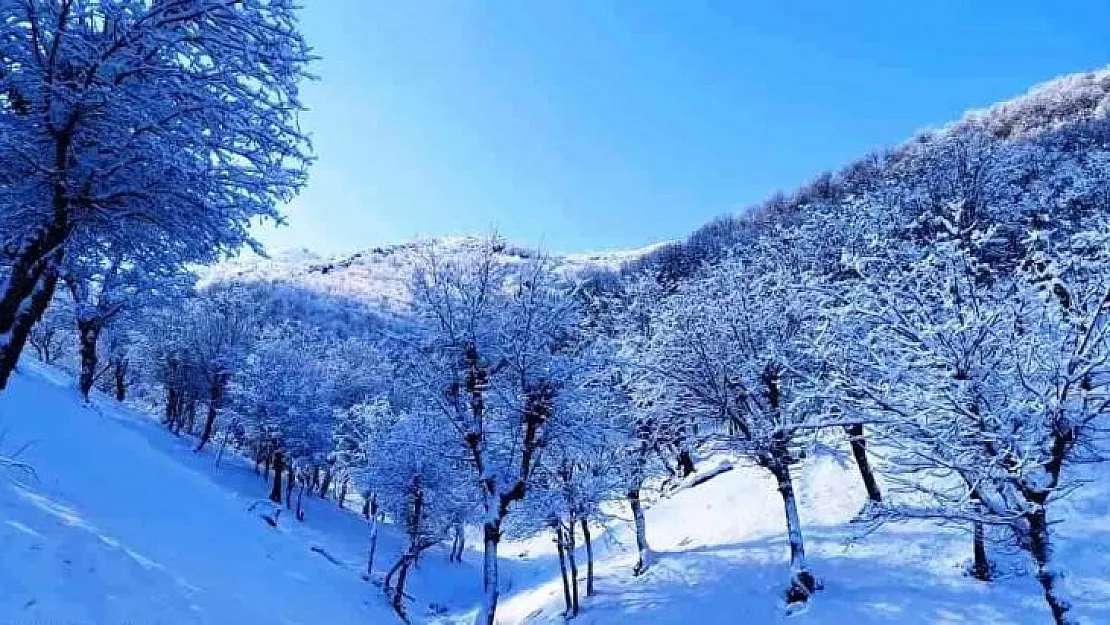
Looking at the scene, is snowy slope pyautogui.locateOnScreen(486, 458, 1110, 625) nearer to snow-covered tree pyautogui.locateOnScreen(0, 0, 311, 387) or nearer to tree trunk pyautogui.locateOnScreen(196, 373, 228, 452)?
snow-covered tree pyautogui.locateOnScreen(0, 0, 311, 387)

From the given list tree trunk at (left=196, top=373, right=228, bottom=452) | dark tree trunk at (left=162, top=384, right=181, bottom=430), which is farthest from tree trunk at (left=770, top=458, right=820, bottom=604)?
Answer: dark tree trunk at (left=162, top=384, right=181, bottom=430)

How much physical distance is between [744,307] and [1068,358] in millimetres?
12166

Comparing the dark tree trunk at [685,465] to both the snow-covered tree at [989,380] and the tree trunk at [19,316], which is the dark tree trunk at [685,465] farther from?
the tree trunk at [19,316]

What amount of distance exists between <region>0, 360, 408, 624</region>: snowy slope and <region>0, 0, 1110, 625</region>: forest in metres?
2.68

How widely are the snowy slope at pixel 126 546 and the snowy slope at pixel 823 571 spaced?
9.39m

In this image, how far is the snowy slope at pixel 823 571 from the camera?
49.9 ft

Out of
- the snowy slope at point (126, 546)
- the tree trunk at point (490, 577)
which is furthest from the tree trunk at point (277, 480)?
the tree trunk at point (490, 577)

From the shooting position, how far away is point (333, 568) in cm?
2541

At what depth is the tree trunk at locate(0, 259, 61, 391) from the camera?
690 cm

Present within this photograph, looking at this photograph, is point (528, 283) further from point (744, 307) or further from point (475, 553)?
point (475, 553)

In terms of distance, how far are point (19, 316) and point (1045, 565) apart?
45.3 feet

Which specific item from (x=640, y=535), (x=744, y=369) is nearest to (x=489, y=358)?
(x=744, y=369)

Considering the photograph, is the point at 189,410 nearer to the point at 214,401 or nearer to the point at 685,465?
the point at 214,401

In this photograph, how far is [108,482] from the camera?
16609 mm
